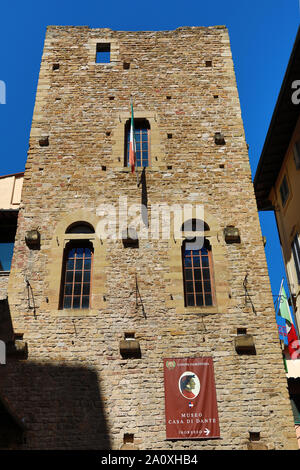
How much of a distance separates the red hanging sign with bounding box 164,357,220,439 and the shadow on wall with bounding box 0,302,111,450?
4.41ft

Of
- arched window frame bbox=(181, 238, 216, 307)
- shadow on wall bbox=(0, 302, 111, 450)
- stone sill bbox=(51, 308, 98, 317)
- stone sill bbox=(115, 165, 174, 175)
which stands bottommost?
shadow on wall bbox=(0, 302, 111, 450)

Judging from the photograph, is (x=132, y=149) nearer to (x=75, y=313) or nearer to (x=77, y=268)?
(x=77, y=268)

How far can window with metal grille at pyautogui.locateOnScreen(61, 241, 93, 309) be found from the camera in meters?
10.0

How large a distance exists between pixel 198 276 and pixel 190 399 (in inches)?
108

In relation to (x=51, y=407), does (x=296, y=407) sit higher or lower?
higher

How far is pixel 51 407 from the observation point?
8734mm

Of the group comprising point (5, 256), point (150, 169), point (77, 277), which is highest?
point (150, 169)

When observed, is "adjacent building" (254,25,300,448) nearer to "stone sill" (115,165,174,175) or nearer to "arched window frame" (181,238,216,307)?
"stone sill" (115,165,174,175)

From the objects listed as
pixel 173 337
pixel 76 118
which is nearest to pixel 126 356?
pixel 173 337

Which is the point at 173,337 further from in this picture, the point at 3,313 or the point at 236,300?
the point at 3,313

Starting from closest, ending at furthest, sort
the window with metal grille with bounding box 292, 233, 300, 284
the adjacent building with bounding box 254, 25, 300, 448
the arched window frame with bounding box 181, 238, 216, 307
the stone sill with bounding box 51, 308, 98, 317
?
the stone sill with bounding box 51, 308, 98, 317
the arched window frame with bounding box 181, 238, 216, 307
the adjacent building with bounding box 254, 25, 300, 448
the window with metal grille with bounding box 292, 233, 300, 284

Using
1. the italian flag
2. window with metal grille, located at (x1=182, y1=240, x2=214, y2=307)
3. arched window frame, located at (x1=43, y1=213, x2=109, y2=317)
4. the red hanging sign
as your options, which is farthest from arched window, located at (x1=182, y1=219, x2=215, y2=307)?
the italian flag

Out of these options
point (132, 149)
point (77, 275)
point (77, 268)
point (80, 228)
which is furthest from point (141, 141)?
point (77, 275)

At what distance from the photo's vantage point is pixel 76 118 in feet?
40.9
